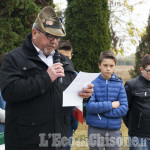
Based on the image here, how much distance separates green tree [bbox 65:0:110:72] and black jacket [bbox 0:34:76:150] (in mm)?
6205

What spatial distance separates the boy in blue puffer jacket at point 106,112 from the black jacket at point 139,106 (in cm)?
24

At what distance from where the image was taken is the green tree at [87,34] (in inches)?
330

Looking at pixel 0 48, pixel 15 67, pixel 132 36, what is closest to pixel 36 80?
pixel 15 67

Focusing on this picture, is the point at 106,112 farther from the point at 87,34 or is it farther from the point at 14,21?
the point at 87,34

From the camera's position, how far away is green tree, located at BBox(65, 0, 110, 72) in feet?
27.5

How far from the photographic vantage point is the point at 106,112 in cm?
344

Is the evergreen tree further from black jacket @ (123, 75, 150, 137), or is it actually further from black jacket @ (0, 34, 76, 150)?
black jacket @ (0, 34, 76, 150)

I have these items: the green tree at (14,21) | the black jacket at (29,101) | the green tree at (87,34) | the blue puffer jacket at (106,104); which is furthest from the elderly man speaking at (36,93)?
the green tree at (87,34)

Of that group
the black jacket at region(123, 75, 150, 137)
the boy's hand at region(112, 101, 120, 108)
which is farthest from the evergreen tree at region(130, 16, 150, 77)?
the boy's hand at region(112, 101, 120, 108)

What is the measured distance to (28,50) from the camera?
2209 mm

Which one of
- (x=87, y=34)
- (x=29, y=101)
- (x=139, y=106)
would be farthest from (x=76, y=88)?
(x=87, y=34)

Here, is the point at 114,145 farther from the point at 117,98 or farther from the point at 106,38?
the point at 106,38

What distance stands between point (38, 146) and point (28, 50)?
0.86 metres

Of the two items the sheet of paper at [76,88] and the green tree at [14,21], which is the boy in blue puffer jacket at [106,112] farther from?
the green tree at [14,21]
